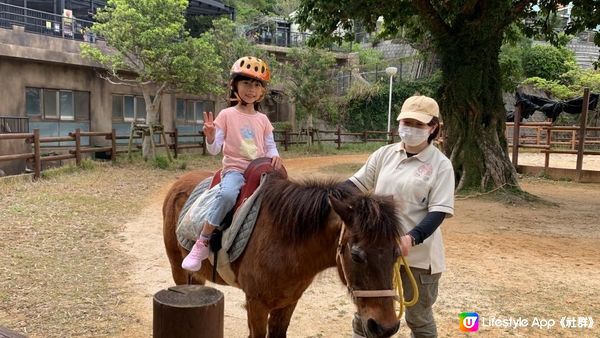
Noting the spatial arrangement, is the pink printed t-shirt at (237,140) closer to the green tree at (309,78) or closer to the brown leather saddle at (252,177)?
the brown leather saddle at (252,177)

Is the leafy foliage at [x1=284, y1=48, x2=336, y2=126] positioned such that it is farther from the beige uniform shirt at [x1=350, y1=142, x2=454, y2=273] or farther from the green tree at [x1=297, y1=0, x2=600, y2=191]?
the beige uniform shirt at [x1=350, y1=142, x2=454, y2=273]

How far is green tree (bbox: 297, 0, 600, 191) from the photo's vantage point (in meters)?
10.0

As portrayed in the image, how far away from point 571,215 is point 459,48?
4218 millimetres

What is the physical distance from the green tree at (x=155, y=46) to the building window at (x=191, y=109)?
552 centimetres

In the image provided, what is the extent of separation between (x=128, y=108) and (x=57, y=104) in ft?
9.46

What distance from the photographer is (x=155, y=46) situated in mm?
12758

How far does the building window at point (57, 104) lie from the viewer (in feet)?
46.6

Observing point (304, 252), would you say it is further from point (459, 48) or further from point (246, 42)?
point (246, 42)

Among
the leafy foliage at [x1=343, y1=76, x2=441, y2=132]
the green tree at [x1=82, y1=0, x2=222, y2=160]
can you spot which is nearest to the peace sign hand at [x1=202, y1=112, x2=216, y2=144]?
the green tree at [x1=82, y1=0, x2=222, y2=160]

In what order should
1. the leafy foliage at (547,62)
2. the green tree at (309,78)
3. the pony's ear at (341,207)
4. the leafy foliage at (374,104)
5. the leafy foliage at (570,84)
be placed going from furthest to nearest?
1. the leafy foliage at (547,62)
2. the leafy foliage at (374,104)
3. the leafy foliage at (570,84)
4. the green tree at (309,78)
5. the pony's ear at (341,207)

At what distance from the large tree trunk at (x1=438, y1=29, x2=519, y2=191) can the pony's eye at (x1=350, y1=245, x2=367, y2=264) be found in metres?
9.02

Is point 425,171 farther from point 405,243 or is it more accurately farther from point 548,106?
point 548,106

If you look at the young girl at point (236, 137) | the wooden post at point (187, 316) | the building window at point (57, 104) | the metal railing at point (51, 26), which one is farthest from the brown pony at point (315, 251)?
the metal railing at point (51, 26)

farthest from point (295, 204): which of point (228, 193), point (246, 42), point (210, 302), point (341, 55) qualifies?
point (341, 55)
